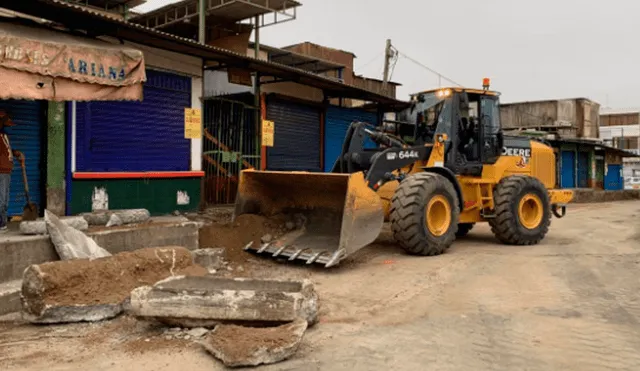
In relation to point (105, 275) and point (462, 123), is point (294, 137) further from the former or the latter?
point (105, 275)

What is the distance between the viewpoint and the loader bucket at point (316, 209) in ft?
23.2

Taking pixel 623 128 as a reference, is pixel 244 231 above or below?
below

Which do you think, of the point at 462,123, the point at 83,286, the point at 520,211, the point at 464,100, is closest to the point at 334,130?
the point at 462,123

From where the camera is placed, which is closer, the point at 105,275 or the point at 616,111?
the point at 105,275

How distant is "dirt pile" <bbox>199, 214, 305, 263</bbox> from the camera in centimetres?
809

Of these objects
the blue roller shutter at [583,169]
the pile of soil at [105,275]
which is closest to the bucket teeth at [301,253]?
the pile of soil at [105,275]

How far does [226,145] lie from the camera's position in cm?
1315

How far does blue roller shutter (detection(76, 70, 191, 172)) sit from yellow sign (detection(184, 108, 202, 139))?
0.33 feet

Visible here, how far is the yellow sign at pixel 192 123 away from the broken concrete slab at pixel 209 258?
4.06 m

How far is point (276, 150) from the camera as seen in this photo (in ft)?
46.9

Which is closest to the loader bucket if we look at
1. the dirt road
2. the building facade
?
the dirt road

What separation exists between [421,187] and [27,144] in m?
6.37

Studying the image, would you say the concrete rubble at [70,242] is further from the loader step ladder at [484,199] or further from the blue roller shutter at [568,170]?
the blue roller shutter at [568,170]

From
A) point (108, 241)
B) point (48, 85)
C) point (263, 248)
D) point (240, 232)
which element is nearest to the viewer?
point (108, 241)
